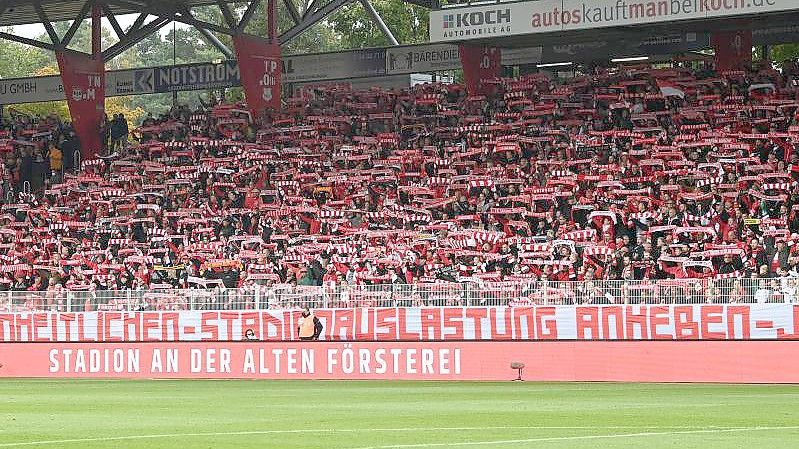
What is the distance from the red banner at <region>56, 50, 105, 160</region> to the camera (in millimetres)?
44688

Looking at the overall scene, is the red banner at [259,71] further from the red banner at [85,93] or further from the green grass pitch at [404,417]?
the green grass pitch at [404,417]

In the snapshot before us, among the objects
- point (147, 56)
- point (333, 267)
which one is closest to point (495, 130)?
point (333, 267)

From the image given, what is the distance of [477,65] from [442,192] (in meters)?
5.35

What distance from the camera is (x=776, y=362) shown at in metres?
24.5

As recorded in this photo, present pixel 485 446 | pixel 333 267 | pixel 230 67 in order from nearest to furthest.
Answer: pixel 485 446 → pixel 333 267 → pixel 230 67

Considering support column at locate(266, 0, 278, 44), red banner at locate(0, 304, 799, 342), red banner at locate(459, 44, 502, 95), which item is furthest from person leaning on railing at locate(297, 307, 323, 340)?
support column at locate(266, 0, 278, 44)

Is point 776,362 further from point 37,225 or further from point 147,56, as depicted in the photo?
point 147,56

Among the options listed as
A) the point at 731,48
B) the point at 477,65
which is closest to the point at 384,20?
the point at 477,65

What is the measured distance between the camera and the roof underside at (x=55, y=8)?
44.1 m

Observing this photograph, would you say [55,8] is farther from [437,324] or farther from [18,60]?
[18,60]

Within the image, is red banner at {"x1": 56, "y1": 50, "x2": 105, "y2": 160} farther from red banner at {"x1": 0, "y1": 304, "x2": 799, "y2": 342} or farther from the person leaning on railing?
the person leaning on railing

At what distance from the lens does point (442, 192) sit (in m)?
34.7

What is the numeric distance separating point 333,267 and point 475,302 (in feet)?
19.8

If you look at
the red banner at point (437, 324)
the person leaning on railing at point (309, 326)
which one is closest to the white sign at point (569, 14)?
the red banner at point (437, 324)
